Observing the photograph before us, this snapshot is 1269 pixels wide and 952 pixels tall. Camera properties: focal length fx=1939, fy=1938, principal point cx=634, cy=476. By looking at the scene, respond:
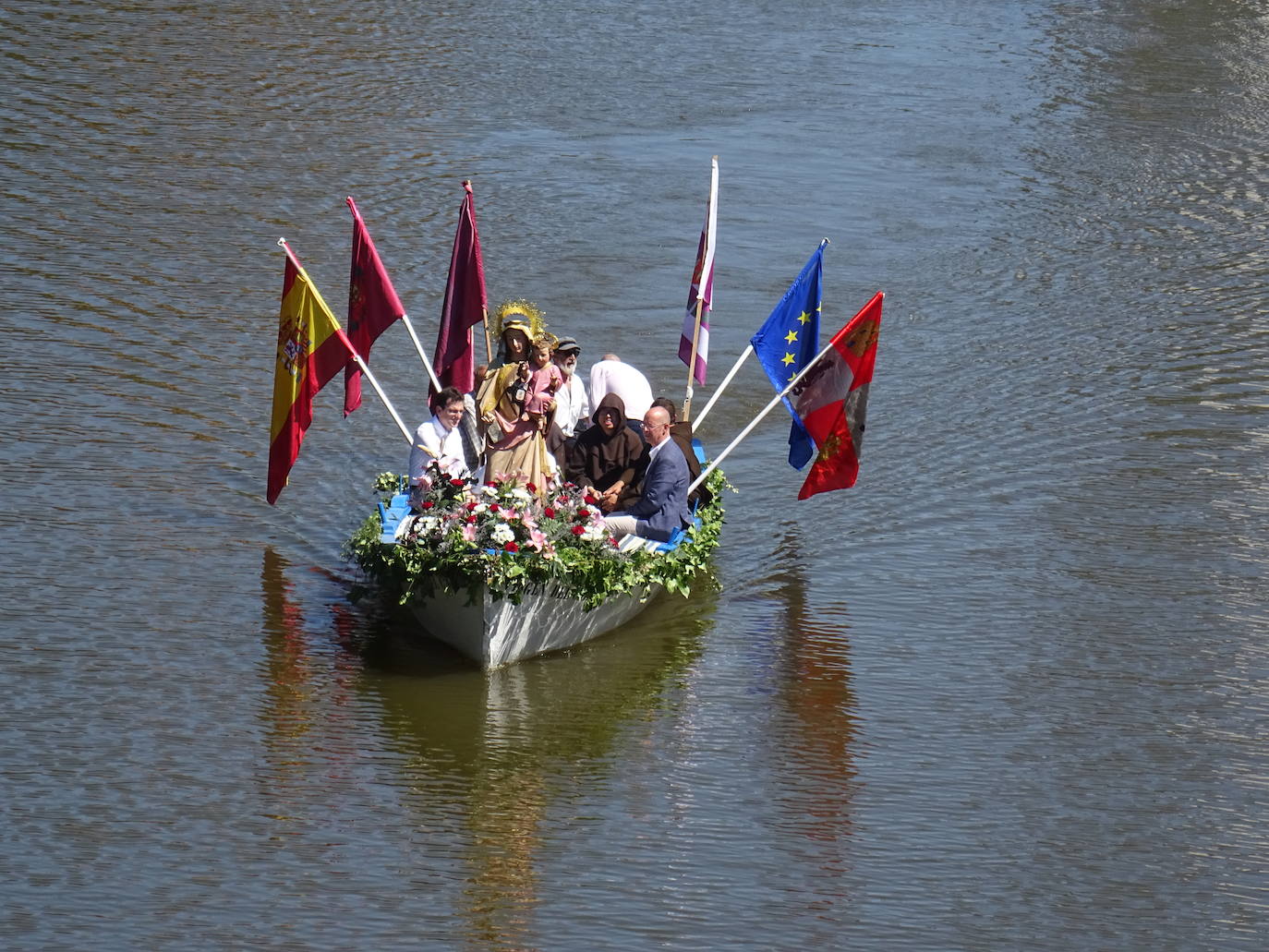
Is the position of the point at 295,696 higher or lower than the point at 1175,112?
lower

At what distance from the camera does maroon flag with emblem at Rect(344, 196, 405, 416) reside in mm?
15000

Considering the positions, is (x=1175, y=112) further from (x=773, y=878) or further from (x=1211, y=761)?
(x=773, y=878)

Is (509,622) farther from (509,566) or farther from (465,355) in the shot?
(465,355)

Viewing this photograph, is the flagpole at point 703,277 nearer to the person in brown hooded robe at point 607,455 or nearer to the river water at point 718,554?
the river water at point 718,554

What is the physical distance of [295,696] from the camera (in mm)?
13195

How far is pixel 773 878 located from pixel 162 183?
17.2 metres

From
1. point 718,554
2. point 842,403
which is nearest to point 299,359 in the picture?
point 718,554

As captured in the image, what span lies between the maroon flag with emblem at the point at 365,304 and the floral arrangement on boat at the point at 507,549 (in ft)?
5.42

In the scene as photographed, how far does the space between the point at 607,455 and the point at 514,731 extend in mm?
2673

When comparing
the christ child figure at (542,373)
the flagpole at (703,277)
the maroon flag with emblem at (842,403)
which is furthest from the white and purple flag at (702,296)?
the christ child figure at (542,373)

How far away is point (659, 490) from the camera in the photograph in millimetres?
14062

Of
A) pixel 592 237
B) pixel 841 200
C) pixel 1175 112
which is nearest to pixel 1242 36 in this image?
pixel 1175 112

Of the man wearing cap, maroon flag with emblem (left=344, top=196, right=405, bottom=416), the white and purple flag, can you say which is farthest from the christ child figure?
the white and purple flag

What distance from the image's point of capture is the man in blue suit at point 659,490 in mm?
14031
